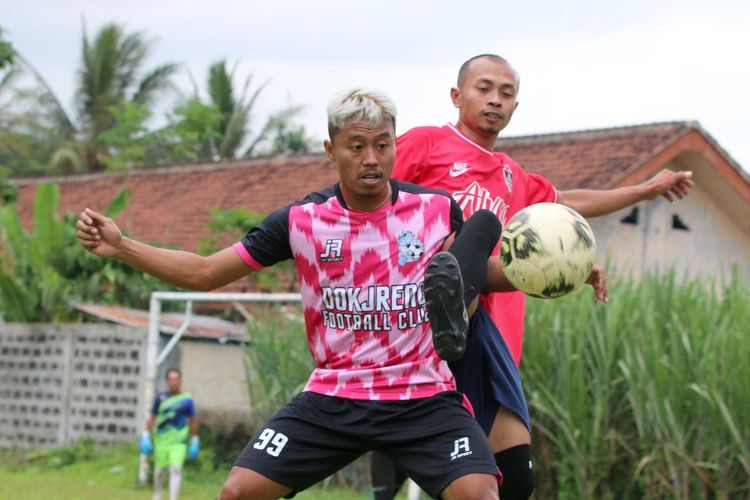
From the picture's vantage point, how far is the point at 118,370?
1711 cm

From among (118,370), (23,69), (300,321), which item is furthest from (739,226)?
(23,69)

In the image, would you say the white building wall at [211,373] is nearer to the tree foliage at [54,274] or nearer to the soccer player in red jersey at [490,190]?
the tree foliage at [54,274]

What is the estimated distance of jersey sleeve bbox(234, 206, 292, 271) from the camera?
193 inches

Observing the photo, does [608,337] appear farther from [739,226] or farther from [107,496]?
[739,226]

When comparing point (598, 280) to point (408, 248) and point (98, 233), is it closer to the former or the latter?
point (408, 248)

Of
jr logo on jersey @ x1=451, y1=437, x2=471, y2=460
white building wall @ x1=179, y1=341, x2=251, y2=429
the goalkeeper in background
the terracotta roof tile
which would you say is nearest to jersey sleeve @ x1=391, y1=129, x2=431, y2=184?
jr logo on jersey @ x1=451, y1=437, x2=471, y2=460

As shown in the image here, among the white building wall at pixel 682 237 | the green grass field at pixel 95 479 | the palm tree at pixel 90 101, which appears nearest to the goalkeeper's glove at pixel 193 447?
the green grass field at pixel 95 479

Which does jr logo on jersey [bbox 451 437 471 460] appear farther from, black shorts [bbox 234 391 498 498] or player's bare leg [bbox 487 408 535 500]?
player's bare leg [bbox 487 408 535 500]

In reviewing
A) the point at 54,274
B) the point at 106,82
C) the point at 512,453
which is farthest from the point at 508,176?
the point at 106,82

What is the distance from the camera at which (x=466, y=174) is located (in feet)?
18.1

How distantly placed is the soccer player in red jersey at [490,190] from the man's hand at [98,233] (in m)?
1.38

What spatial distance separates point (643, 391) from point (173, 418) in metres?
5.62

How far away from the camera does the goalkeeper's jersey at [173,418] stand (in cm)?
1316

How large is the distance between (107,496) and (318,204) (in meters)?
8.97
